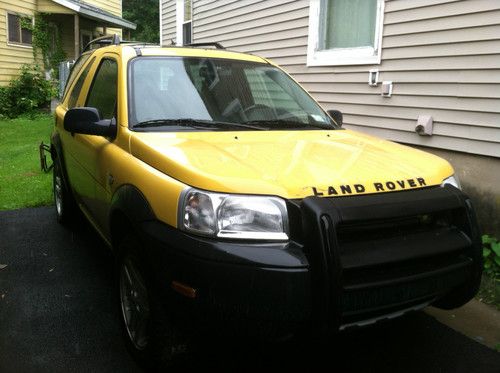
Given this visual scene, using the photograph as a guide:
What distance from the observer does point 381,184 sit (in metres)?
2.39

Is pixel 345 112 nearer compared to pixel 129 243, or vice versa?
pixel 129 243

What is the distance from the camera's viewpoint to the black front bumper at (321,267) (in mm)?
2080

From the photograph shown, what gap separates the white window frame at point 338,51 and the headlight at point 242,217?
13.9 ft

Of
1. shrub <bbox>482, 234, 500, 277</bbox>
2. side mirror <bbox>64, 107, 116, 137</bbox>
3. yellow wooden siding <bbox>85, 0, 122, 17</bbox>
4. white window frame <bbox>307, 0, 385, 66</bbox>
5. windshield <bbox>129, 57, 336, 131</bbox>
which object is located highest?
yellow wooden siding <bbox>85, 0, 122, 17</bbox>

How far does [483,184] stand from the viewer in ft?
15.5

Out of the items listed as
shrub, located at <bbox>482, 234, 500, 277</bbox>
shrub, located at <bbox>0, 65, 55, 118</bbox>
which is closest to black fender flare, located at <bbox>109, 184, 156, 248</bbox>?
shrub, located at <bbox>482, 234, 500, 277</bbox>

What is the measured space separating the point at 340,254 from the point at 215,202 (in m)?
0.60

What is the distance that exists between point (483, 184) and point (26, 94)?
49.9 feet

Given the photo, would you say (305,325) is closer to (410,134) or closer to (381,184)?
(381,184)

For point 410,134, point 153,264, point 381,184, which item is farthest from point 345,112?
point 153,264

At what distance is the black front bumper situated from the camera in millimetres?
2080

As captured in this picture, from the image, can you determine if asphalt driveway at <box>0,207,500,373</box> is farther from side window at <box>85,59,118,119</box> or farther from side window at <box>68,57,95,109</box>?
side window at <box>68,57,95,109</box>

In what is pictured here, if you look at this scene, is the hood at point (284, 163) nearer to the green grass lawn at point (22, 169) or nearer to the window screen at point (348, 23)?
the window screen at point (348, 23)

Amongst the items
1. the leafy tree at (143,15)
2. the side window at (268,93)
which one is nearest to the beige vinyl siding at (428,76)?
the side window at (268,93)
